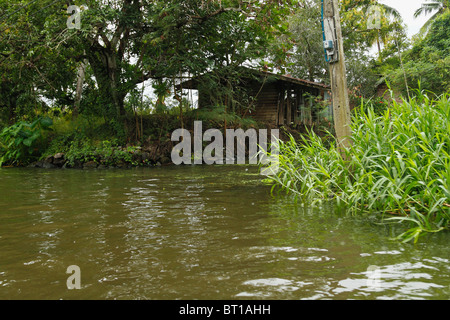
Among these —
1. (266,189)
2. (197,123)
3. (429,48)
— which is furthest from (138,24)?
(429,48)

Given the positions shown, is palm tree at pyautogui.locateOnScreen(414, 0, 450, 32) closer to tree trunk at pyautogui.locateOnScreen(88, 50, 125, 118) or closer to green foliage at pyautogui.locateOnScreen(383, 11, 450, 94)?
green foliage at pyautogui.locateOnScreen(383, 11, 450, 94)

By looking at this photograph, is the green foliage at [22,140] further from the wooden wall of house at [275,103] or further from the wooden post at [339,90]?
the wooden post at [339,90]

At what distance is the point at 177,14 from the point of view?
1184 centimetres

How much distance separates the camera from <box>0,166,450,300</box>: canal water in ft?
6.83

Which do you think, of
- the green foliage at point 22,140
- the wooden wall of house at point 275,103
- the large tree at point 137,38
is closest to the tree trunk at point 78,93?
the large tree at point 137,38

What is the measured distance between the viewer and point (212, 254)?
2736 millimetres

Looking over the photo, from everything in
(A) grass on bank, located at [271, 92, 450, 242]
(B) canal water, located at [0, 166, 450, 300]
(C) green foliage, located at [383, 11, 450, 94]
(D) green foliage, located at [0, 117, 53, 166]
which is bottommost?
(B) canal water, located at [0, 166, 450, 300]

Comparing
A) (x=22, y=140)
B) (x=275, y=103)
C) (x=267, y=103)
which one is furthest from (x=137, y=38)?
(x=275, y=103)

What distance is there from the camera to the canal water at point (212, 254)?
2.08 m

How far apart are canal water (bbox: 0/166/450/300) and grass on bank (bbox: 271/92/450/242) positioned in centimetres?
25

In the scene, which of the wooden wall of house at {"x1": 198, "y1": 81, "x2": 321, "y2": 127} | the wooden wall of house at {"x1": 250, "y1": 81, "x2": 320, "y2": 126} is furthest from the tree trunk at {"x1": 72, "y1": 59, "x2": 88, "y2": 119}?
the wooden wall of house at {"x1": 250, "y1": 81, "x2": 320, "y2": 126}

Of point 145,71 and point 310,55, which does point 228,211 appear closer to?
point 145,71
